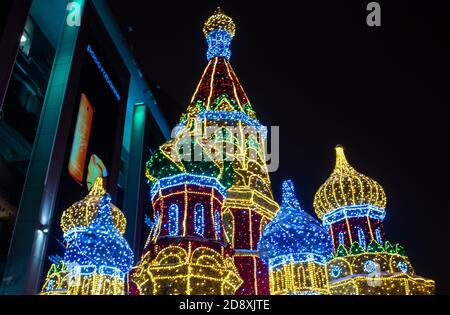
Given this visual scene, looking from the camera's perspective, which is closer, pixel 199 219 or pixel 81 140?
pixel 199 219

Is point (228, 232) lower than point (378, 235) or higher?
lower

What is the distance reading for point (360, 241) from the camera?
22.5 metres

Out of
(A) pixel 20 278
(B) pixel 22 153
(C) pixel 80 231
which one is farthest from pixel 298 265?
(B) pixel 22 153

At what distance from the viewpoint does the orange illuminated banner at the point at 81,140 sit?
27998mm

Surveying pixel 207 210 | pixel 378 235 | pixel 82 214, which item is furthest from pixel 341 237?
pixel 82 214

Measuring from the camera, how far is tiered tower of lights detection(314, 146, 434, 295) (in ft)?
67.8

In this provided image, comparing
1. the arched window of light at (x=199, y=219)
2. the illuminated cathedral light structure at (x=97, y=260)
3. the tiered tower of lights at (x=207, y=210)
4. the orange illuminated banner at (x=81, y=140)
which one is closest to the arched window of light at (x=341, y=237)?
the tiered tower of lights at (x=207, y=210)

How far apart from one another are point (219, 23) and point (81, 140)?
10563 mm

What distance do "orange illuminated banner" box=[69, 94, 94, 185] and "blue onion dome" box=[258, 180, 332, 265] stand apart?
1405 centimetres

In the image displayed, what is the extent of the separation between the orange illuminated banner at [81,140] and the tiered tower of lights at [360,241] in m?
13.4

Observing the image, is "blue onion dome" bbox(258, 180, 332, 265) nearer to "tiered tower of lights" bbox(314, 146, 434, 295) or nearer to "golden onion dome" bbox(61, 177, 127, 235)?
"tiered tower of lights" bbox(314, 146, 434, 295)

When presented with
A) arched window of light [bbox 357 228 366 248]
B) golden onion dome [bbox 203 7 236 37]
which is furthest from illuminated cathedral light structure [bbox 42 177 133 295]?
golden onion dome [bbox 203 7 236 37]

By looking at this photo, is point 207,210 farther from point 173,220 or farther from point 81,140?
point 81,140
